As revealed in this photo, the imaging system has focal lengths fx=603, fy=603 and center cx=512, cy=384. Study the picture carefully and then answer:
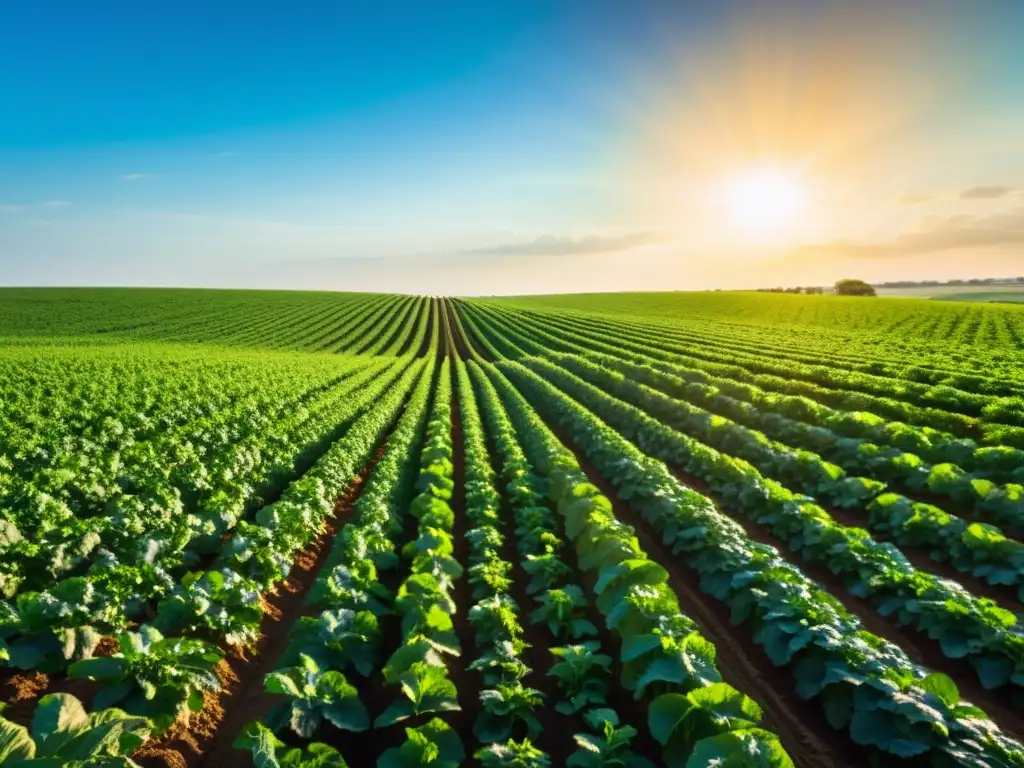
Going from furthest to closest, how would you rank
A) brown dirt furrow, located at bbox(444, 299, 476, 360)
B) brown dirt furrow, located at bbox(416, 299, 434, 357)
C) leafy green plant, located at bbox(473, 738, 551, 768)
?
brown dirt furrow, located at bbox(416, 299, 434, 357) < brown dirt furrow, located at bbox(444, 299, 476, 360) < leafy green plant, located at bbox(473, 738, 551, 768)

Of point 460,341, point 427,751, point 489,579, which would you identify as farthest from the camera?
point 460,341

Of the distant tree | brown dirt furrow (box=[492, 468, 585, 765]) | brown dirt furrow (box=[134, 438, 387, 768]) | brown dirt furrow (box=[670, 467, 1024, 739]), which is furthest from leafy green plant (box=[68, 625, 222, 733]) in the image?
the distant tree

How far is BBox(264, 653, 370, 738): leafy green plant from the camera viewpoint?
5273 millimetres

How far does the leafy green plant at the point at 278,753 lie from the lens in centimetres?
445

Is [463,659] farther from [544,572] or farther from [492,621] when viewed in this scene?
[544,572]

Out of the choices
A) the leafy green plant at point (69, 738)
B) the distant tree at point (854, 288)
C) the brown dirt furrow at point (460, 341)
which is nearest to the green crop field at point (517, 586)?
the leafy green plant at point (69, 738)

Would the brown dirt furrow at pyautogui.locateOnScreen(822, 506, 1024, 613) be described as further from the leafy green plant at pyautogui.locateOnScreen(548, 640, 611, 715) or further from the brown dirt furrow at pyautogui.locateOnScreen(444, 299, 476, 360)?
the brown dirt furrow at pyautogui.locateOnScreen(444, 299, 476, 360)

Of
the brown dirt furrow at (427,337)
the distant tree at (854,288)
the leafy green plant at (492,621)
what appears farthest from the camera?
the distant tree at (854,288)

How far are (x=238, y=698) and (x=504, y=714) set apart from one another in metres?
3.09

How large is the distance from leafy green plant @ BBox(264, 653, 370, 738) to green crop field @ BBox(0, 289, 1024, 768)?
0.03 metres

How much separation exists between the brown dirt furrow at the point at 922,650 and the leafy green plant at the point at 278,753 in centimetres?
618

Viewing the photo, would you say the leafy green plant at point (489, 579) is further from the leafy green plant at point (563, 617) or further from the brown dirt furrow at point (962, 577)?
the brown dirt furrow at point (962, 577)

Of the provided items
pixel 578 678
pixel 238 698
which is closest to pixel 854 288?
pixel 578 678

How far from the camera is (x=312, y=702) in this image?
5.48 meters
